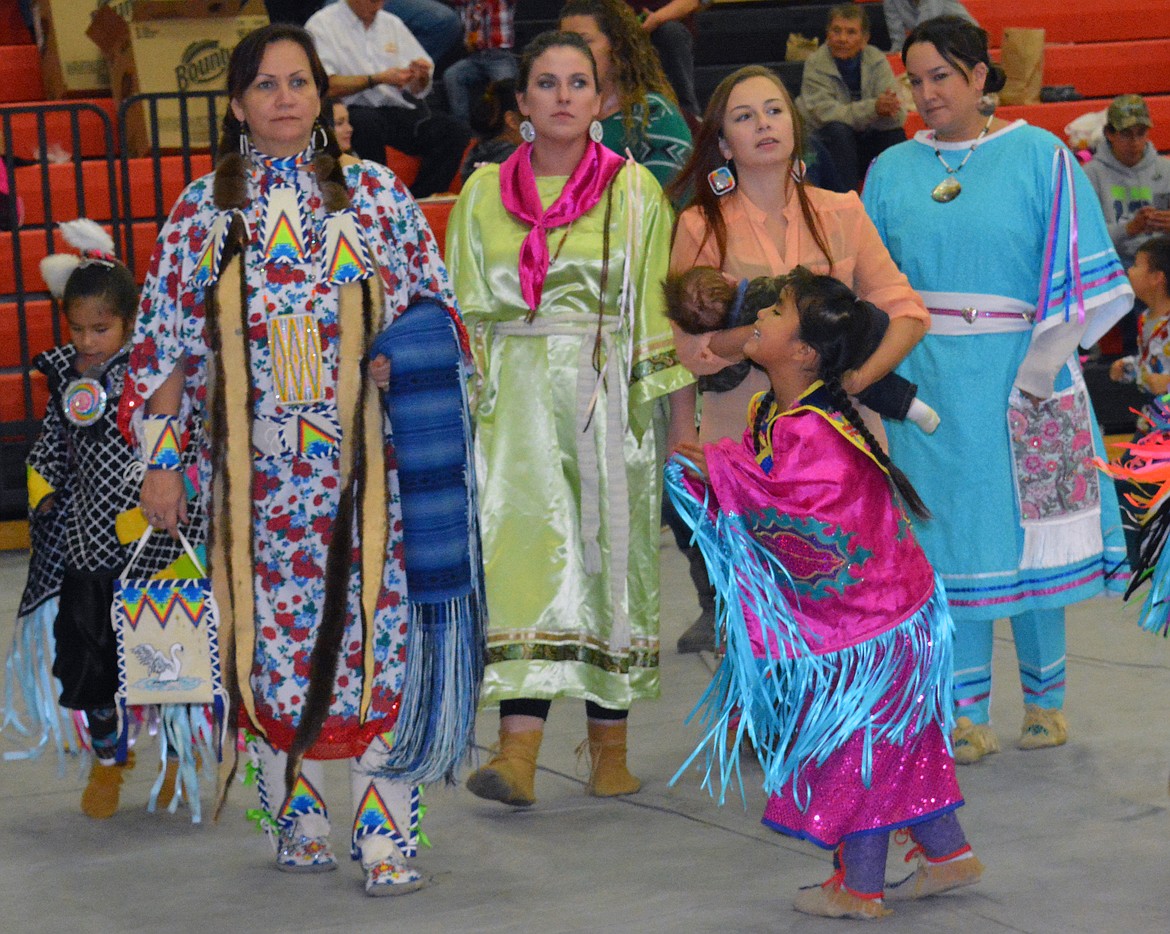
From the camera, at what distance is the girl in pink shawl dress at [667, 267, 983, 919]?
316 cm

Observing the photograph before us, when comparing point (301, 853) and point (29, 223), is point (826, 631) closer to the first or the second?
point (301, 853)

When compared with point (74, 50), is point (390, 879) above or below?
below

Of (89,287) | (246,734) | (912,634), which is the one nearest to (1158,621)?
(912,634)

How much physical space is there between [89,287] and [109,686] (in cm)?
88

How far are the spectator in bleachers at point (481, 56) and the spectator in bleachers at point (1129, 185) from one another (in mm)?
2831

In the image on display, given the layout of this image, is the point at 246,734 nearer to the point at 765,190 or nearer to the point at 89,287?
the point at 89,287

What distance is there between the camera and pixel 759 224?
3943mm

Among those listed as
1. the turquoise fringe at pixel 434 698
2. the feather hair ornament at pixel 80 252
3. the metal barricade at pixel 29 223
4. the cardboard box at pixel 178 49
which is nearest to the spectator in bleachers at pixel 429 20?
the cardboard box at pixel 178 49

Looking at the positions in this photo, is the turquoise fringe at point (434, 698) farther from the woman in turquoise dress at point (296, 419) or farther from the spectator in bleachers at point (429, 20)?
the spectator in bleachers at point (429, 20)

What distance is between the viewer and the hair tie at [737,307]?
12.2 ft

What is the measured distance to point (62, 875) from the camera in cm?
361

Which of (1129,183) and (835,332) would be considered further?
(1129,183)

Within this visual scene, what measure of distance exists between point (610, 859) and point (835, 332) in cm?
112

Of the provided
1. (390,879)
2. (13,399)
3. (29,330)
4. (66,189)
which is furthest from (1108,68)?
(390,879)
